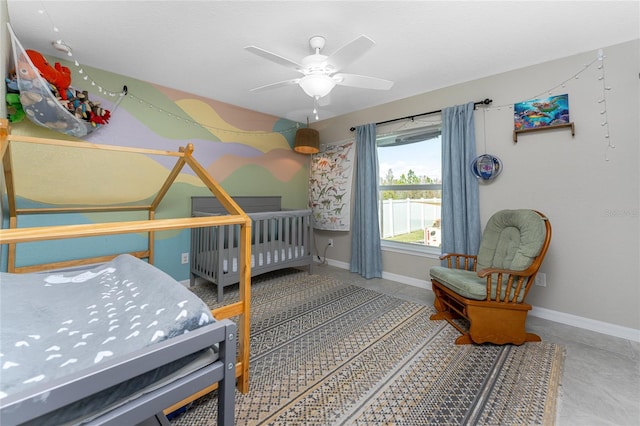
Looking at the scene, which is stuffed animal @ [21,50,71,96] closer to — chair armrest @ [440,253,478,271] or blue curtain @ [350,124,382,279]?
blue curtain @ [350,124,382,279]

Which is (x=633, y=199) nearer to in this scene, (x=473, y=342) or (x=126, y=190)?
(x=473, y=342)

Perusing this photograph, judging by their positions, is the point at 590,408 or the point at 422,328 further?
the point at 422,328

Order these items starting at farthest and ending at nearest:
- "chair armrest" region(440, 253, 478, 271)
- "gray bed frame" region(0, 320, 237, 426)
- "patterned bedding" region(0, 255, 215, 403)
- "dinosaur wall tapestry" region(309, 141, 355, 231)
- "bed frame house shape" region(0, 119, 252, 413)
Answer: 1. "dinosaur wall tapestry" region(309, 141, 355, 231)
2. "chair armrest" region(440, 253, 478, 271)
3. "bed frame house shape" region(0, 119, 252, 413)
4. "patterned bedding" region(0, 255, 215, 403)
5. "gray bed frame" region(0, 320, 237, 426)

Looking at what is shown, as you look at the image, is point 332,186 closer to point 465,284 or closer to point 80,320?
point 465,284

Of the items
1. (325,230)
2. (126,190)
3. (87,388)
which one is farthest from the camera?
(325,230)

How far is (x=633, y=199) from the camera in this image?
193cm

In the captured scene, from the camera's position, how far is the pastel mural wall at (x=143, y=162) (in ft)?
7.14

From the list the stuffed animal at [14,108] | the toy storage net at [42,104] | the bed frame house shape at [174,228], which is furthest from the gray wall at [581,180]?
the stuffed animal at [14,108]

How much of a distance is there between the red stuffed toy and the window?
10.2ft

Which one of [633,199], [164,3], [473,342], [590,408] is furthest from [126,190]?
[633,199]

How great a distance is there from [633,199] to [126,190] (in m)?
4.35

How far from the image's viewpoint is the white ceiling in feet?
5.40

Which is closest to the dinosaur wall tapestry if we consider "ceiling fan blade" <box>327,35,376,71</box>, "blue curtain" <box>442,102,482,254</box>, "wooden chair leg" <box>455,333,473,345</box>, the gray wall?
"blue curtain" <box>442,102,482,254</box>

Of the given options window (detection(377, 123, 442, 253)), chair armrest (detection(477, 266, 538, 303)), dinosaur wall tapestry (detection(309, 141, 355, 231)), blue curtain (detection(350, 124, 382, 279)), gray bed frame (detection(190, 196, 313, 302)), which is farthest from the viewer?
dinosaur wall tapestry (detection(309, 141, 355, 231))
